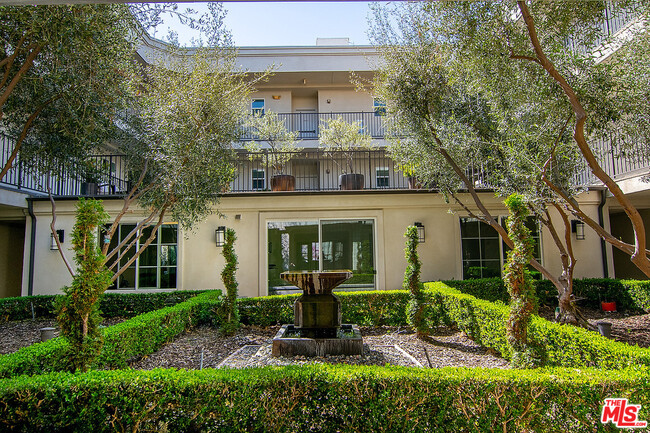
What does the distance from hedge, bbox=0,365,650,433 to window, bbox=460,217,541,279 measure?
743 cm

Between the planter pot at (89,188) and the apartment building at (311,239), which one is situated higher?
the planter pot at (89,188)

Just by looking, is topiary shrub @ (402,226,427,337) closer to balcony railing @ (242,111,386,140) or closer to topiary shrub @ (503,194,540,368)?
topiary shrub @ (503,194,540,368)

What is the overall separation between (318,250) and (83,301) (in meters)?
7.22

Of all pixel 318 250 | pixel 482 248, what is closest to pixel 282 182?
pixel 318 250

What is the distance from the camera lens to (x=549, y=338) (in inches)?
200

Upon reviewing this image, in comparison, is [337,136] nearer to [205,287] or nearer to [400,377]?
[205,287]

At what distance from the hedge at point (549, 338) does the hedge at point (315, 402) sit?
691 mm

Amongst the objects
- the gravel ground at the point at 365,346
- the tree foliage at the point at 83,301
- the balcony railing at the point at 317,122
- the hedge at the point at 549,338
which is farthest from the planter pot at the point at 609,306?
the tree foliage at the point at 83,301

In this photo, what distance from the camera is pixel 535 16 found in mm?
5301

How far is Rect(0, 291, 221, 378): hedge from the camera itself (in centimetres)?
401

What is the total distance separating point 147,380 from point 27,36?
16.7ft

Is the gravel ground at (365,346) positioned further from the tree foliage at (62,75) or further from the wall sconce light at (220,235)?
the tree foliage at (62,75)

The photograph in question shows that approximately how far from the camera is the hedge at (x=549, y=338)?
4133 mm

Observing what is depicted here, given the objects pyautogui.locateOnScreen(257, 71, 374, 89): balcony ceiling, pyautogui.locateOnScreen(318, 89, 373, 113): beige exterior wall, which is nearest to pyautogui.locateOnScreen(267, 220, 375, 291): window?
pyautogui.locateOnScreen(318, 89, 373, 113): beige exterior wall
